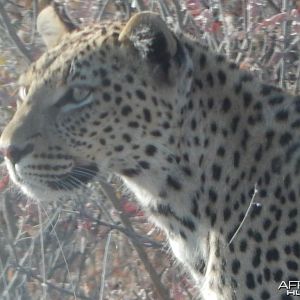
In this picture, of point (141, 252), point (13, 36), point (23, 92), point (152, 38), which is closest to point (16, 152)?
point (23, 92)

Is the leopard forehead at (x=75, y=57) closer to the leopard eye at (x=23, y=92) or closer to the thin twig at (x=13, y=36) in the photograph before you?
the leopard eye at (x=23, y=92)

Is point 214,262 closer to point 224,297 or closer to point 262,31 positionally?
point 224,297

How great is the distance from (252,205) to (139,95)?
0.66m

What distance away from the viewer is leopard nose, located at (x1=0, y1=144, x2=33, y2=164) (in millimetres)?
4312

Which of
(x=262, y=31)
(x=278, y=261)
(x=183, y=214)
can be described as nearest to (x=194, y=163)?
(x=183, y=214)

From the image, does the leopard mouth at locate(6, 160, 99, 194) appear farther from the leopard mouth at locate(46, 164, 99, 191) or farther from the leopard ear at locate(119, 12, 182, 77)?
the leopard ear at locate(119, 12, 182, 77)

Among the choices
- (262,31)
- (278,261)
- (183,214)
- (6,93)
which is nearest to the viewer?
(278,261)

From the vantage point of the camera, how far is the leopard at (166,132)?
436cm

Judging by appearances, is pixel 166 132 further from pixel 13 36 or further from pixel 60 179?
pixel 13 36

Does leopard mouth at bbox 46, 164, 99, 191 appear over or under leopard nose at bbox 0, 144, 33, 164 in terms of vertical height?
under

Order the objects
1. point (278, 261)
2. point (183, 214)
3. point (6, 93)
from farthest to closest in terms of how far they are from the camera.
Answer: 1. point (6, 93)
2. point (183, 214)
3. point (278, 261)

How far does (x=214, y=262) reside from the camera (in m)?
4.39

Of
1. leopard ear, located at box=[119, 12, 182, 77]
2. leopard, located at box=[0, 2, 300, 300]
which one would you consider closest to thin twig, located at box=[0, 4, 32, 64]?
leopard, located at box=[0, 2, 300, 300]

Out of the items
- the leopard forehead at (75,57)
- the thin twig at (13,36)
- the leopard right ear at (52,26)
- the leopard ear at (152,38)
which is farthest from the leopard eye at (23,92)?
the thin twig at (13,36)
